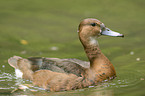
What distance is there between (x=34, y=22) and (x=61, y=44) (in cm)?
317

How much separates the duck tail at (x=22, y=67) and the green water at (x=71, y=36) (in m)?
0.23

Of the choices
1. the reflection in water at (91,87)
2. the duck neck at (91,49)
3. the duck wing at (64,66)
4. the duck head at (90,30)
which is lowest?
the reflection in water at (91,87)

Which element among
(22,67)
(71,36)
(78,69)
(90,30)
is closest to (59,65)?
(78,69)

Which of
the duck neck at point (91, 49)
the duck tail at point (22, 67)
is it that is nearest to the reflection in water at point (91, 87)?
the duck tail at point (22, 67)

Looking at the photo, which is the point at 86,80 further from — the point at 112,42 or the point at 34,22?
the point at 34,22

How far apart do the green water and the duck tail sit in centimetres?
23

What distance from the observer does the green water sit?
8.00m

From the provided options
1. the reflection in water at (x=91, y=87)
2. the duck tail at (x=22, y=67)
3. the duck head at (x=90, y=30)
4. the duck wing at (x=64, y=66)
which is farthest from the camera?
the duck tail at (x=22, y=67)

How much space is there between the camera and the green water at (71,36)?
800 centimetres

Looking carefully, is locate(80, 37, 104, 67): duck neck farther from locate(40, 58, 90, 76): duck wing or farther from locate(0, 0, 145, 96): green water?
locate(0, 0, 145, 96): green water

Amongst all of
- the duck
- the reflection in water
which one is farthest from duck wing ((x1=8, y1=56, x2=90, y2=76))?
the reflection in water

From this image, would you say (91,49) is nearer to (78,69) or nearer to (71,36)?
(78,69)

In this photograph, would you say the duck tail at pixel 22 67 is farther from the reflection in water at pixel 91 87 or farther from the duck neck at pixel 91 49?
the duck neck at pixel 91 49

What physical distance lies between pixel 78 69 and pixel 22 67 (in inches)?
69.4
